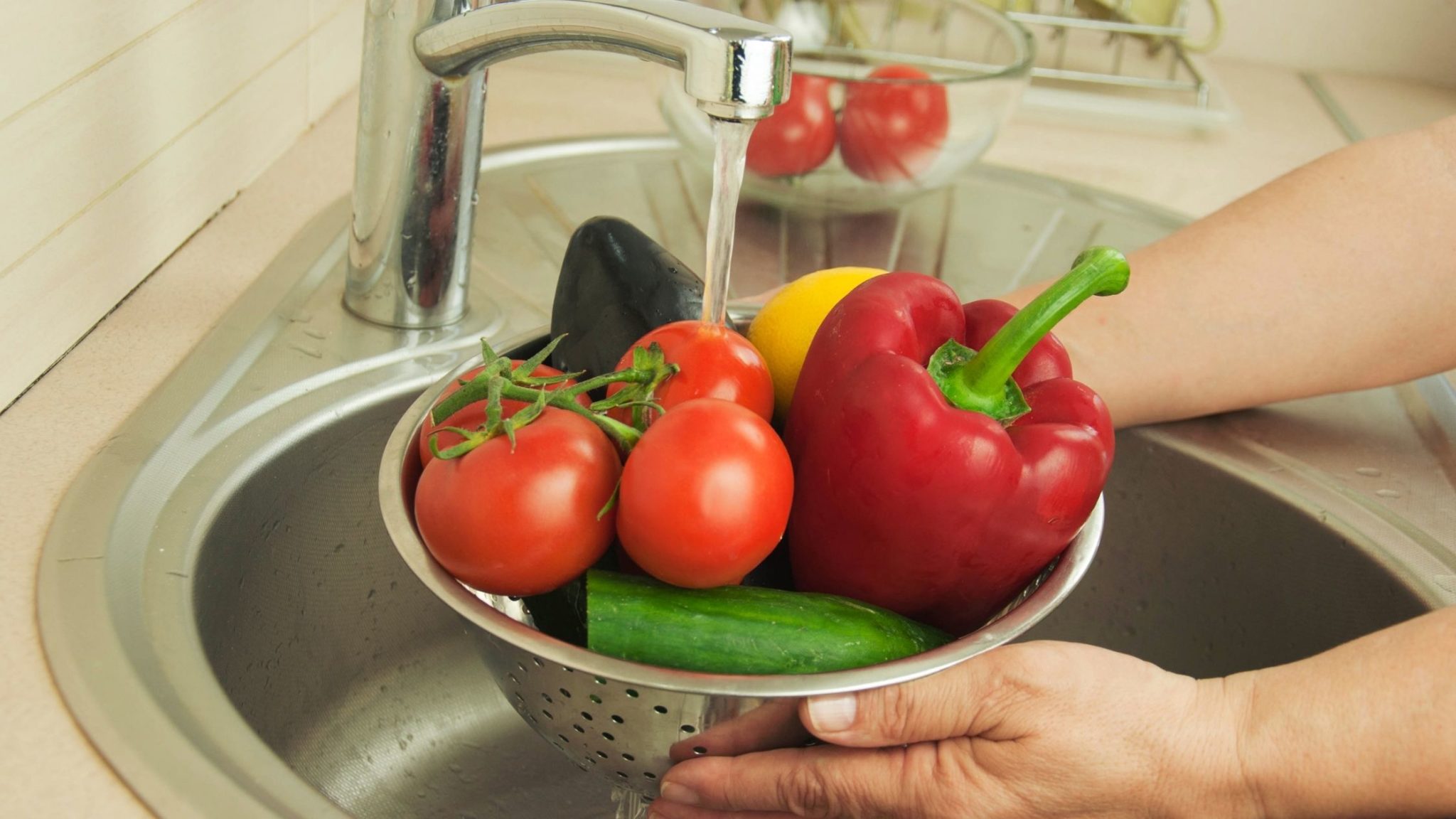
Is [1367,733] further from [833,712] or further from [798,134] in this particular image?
[798,134]

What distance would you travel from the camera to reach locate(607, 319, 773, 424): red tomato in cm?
50

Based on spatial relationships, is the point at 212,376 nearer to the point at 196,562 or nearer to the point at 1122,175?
the point at 196,562

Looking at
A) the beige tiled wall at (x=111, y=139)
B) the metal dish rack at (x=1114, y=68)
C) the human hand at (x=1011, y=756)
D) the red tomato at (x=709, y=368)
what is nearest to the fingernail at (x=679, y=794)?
the human hand at (x=1011, y=756)

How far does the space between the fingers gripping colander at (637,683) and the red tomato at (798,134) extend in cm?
49

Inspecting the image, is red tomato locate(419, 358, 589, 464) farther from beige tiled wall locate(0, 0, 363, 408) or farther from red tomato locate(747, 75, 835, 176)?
red tomato locate(747, 75, 835, 176)

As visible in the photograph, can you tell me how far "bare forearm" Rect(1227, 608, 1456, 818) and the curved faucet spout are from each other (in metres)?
0.32

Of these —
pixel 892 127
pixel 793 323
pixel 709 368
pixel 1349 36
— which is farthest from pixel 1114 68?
pixel 709 368

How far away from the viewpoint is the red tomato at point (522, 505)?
0.44 meters

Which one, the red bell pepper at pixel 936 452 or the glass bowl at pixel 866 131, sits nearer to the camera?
the red bell pepper at pixel 936 452

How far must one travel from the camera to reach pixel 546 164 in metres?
1.01

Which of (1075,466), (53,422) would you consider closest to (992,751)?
(1075,466)

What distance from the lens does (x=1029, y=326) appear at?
0.49 meters

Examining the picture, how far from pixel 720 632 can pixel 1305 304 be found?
1.54 ft

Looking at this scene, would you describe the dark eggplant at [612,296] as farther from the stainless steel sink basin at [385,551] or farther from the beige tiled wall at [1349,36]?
the beige tiled wall at [1349,36]
